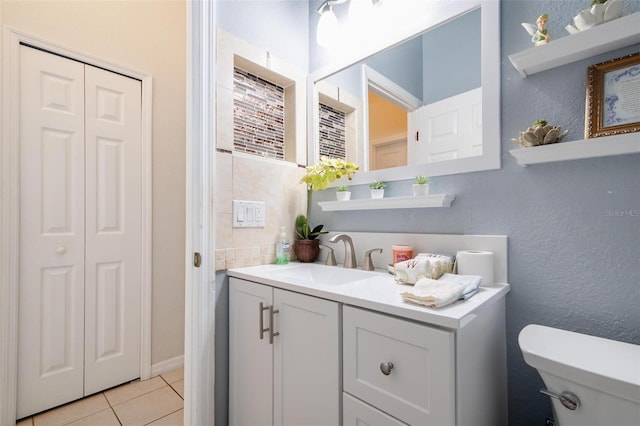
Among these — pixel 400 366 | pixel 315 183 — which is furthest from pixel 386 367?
pixel 315 183

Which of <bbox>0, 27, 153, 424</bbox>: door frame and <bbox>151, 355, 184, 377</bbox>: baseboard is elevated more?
<bbox>0, 27, 153, 424</bbox>: door frame

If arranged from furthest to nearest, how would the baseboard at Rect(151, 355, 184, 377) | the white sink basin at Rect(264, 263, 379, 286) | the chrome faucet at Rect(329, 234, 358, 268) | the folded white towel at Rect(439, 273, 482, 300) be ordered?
the baseboard at Rect(151, 355, 184, 377) < the chrome faucet at Rect(329, 234, 358, 268) < the white sink basin at Rect(264, 263, 379, 286) < the folded white towel at Rect(439, 273, 482, 300)

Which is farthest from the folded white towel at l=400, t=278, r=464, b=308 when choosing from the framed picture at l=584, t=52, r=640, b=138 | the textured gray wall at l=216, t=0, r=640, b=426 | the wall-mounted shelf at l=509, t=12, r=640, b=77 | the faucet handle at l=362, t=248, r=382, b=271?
the wall-mounted shelf at l=509, t=12, r=640, b=77

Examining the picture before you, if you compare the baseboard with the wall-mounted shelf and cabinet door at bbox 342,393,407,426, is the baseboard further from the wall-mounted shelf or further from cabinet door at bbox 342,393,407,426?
the wall-mounted shelf

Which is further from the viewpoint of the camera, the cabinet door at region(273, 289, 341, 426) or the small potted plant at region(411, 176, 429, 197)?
the small potted plant at region(411, 176, 429, 197)

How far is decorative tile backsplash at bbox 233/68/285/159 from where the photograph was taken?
1471mm

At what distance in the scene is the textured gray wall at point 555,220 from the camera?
86 cm

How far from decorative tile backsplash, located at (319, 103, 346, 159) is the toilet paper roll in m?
0.82

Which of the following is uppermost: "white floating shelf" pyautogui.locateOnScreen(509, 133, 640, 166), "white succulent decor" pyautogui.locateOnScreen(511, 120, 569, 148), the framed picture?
the framed picture

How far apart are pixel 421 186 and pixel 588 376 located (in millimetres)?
743

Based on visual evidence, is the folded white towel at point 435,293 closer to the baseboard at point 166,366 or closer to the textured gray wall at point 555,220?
the textured gray wall at point 555,220

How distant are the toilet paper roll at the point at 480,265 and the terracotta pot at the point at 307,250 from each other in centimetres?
74

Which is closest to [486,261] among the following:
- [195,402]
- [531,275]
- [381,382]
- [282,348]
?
[531,275]

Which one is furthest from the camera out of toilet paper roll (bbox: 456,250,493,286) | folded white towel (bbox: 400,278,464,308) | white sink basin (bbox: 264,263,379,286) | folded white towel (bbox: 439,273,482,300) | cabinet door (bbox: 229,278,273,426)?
white sink basin (bbox: 264,263,379,286)
